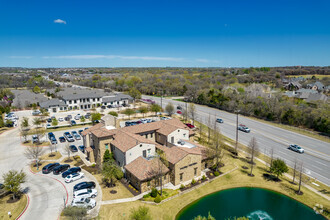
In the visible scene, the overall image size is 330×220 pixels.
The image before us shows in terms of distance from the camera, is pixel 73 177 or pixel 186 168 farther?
pixel 186 168

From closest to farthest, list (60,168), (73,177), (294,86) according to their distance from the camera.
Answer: (73,177) → (60,168) → (294,86)

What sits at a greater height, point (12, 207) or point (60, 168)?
point (60, 168)

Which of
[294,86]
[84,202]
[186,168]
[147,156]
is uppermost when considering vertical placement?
[294,86]

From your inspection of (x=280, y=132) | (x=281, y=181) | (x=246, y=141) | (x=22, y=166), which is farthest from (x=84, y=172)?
(x=280, y=132)

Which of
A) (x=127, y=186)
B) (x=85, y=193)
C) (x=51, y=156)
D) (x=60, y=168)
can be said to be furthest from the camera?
(x=51, y=156)

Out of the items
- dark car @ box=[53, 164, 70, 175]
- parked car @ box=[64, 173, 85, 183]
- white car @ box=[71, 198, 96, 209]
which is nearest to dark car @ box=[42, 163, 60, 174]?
dark car @ box=[53, 164, 70, 175]

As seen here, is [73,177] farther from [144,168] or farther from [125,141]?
[144,168]

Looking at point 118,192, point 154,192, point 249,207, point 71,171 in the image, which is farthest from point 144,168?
point 249,207
